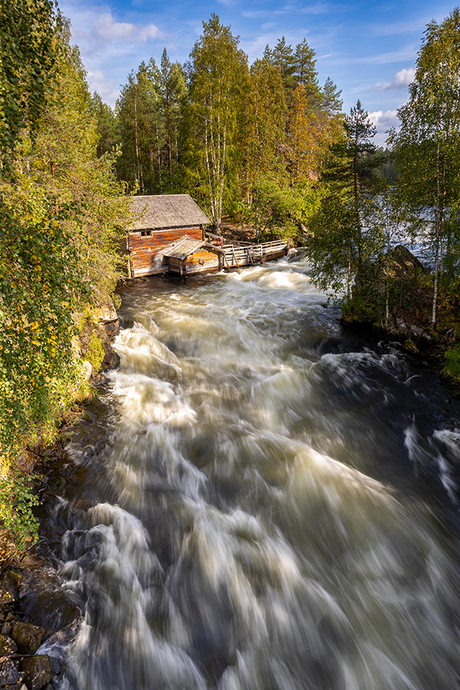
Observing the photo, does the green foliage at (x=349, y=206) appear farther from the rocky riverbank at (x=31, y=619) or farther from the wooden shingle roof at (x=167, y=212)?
the rocky riverbank at (x=31, y=619)

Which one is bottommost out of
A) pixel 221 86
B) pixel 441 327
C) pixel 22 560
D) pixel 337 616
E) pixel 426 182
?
pixel 337 616

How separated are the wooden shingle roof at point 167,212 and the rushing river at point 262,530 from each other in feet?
43.6

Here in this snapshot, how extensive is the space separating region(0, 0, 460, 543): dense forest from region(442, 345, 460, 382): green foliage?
0.10 m

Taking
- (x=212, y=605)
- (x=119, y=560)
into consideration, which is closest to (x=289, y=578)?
(x=212, y=605)

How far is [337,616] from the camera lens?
16.6ft

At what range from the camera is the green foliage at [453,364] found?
1082 centimetres

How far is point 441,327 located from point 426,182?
4885 millimetres

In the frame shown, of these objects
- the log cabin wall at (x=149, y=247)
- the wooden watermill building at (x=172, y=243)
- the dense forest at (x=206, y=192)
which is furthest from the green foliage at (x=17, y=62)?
the log cabin wall at (x=149, y=247)

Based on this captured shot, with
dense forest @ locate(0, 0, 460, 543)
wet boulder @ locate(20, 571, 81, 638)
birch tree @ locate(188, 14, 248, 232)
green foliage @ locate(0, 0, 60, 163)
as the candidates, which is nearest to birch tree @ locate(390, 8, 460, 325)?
dense forest @ locate(0, 0, 460, 543)

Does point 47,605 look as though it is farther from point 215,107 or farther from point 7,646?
point 215,107

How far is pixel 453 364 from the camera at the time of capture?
10945 millimetres

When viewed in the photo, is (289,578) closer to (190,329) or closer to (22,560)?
(22,560)

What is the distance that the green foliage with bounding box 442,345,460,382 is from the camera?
10820 millimetres

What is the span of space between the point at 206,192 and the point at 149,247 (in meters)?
9.25
